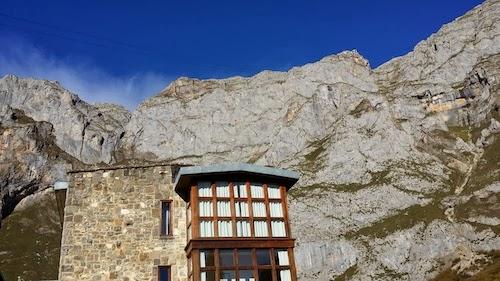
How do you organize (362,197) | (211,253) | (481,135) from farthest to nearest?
(481,135), (362,197), (211,253)

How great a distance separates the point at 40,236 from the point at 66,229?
162095mm

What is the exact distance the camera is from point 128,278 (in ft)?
93.9

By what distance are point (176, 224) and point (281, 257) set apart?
641 cm

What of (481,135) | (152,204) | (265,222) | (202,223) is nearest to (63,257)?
(152,204)

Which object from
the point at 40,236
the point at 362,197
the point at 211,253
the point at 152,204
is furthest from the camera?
the point at 40,236

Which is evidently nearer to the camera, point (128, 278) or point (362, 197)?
point (128, 278)

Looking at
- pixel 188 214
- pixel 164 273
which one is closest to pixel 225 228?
pixel 188 214

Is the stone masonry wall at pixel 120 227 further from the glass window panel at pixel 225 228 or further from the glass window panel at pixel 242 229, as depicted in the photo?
the glass window panel at pixel 242 229

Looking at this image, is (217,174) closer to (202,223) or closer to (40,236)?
(202,223)

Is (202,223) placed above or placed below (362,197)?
below

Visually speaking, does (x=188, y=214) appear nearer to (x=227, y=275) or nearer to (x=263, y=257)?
(x=227, y=275)

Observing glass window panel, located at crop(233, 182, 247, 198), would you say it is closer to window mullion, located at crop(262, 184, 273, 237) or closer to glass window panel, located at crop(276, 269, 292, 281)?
window mullion, located at crop(262, 184, 273, 237)

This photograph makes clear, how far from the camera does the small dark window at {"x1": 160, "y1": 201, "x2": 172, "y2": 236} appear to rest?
98.8ft

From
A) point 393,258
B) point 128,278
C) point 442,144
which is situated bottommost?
point 128,278
